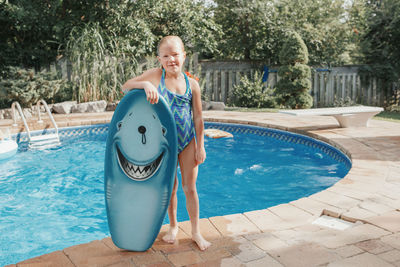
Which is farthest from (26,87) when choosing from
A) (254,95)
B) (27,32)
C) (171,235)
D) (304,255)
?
(304,255)

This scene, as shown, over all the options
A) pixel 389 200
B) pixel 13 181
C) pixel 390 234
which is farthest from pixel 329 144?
pixel 13 181

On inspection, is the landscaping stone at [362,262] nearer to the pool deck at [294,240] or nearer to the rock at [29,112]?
the pool deck at [294,240]

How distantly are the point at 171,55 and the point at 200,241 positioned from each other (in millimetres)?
1124

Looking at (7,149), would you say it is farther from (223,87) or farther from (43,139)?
(223,87)

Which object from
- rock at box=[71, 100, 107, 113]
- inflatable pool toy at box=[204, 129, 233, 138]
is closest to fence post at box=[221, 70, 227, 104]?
rock at box=[71, 100, 107, 113]

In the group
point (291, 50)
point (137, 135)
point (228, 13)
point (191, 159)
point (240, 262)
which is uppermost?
point (228, 13)

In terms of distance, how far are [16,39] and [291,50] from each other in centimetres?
809

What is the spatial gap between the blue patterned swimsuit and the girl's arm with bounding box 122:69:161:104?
A: 0.05 m

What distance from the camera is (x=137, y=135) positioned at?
1.94 meters

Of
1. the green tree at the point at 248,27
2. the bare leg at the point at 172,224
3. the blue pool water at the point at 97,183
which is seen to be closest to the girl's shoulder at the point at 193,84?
the bare leg at the point at 172,224

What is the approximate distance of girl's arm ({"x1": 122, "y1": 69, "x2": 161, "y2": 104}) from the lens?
73.2 inches

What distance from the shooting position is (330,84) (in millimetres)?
10867

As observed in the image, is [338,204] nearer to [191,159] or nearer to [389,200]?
[389,200]

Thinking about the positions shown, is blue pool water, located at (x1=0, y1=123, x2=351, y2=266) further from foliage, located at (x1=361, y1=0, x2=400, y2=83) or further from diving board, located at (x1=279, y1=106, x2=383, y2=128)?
foliage, located at (x1=361, y1=0, x2=400, y2=83)
